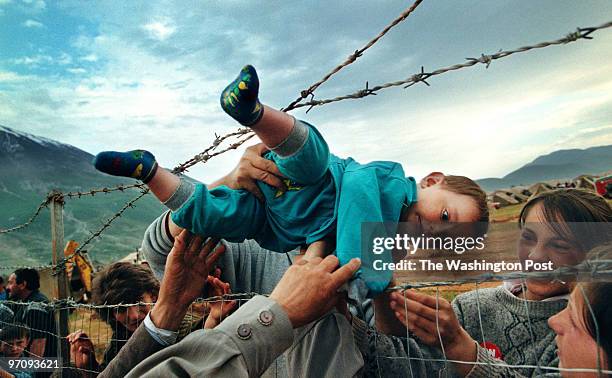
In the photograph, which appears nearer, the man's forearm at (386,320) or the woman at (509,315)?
the woman at (509,315)

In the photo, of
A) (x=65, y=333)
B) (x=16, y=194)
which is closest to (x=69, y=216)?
(x=16, y=194)

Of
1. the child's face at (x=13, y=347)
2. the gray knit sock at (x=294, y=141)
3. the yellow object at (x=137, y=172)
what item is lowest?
the child's face at (x=13, y=347)

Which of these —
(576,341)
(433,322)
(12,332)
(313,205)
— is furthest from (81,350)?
(576,341)

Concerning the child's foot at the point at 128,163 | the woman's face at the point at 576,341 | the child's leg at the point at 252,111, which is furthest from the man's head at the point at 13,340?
the woman's face at the point at 576,341

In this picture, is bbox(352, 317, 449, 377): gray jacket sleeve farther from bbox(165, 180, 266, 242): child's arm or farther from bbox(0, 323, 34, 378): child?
bbox(0, 323, 34, 378): child

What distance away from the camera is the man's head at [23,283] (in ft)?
16.9

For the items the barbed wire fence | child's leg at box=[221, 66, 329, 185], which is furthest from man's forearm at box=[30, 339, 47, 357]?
child's leg at box=[221, 66, 329, 185]

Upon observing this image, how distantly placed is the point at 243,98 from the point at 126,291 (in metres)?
2.28

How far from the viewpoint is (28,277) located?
5.20 m

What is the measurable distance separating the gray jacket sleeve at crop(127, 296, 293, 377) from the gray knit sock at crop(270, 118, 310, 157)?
505mm

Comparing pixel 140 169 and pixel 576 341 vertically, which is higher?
pixel 140 169

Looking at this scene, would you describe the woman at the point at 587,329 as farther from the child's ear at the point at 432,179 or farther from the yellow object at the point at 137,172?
the yellow object at the point at 137,172

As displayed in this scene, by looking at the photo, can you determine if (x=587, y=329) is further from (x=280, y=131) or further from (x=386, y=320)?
(x=280, y=131)

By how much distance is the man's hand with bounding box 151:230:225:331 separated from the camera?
6.45 ft
